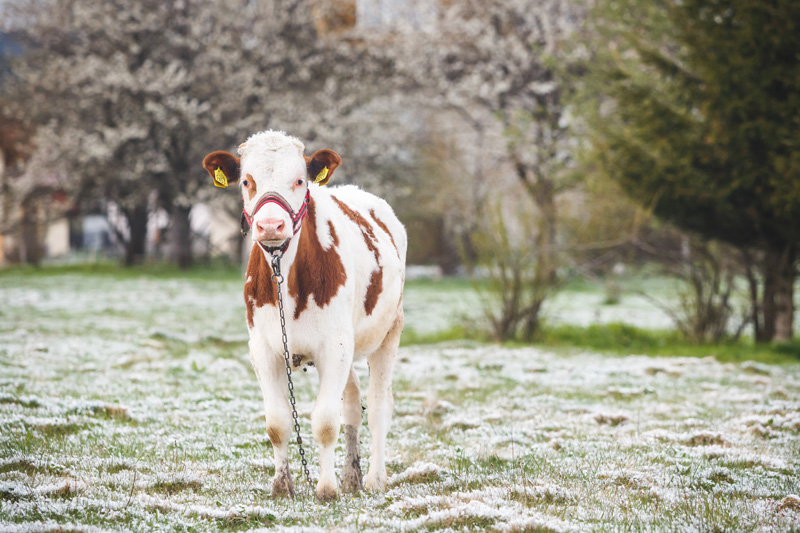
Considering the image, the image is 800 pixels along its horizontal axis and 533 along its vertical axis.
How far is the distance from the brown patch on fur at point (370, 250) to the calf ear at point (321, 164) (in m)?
0.56

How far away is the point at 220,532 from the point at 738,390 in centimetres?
813

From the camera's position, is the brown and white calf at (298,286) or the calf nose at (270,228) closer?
the calf nose at (270,228)

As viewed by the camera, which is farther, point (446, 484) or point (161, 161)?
point (161, 161)

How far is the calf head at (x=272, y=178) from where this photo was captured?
177 inches

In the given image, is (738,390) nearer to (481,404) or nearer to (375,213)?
(481,404)

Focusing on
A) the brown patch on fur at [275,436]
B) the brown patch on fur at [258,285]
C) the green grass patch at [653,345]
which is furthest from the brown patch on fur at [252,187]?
the green grass patch at [653,345]

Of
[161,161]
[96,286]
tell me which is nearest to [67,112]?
[161,161]

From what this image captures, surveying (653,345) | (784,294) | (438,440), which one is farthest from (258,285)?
(653,345)

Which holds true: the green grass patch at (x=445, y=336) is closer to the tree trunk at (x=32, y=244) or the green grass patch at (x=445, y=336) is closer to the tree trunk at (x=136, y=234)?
the tree trunk at (x=136, y=234)

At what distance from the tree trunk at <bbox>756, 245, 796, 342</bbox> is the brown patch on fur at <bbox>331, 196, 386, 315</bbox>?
35.7 ft

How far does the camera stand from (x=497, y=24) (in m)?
32.7

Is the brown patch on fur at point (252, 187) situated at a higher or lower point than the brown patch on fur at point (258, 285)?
higher

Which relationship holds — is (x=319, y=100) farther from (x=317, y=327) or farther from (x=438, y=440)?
(x=317, y=327)

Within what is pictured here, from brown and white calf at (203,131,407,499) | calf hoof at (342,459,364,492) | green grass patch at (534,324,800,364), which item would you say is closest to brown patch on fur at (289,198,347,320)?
brown and white calf at (203,131,407,499)
